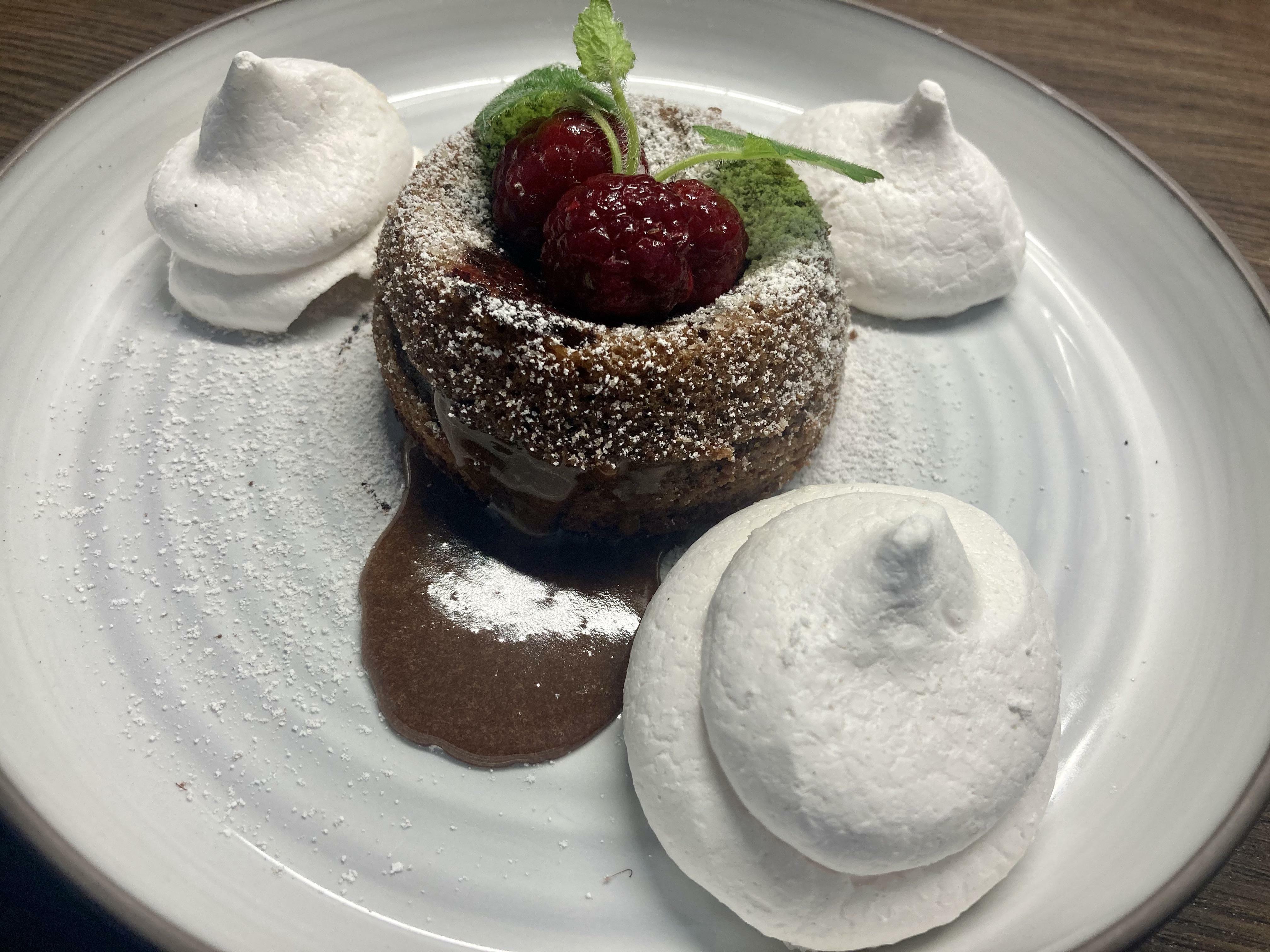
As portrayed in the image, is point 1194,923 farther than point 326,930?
Yes

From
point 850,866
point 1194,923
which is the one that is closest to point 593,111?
point 850,866

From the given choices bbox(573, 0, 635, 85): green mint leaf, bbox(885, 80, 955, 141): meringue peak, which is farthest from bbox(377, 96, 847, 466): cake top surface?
bbox(885, 80, 955, 141): meringue peak

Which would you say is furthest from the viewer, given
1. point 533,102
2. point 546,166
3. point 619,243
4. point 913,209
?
point 913,209

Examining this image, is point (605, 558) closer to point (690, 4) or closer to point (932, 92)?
point (932, 92)

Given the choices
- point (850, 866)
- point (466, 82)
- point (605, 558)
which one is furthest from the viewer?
point (466, 82)

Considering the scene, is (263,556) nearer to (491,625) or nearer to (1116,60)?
(491,625)

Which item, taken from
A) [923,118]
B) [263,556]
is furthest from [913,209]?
[263,556]

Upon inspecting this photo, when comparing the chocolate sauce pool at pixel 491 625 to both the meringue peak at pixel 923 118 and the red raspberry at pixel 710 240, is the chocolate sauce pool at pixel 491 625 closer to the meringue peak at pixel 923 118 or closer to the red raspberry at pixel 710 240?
the red raspberry at pixel 710 240

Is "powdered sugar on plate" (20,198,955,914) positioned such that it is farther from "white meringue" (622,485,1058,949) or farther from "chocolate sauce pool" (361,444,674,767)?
"white meringue" (622,485,1058,949)
